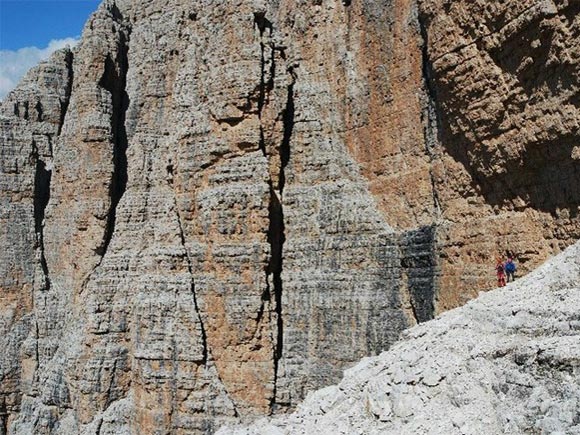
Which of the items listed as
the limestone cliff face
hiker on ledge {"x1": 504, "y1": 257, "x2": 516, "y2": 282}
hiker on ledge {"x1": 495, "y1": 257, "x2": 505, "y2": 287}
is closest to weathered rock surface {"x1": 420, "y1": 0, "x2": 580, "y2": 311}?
the limestone cliff face

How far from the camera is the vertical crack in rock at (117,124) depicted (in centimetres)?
2677

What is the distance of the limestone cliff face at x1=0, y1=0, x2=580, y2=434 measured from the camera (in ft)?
49.9

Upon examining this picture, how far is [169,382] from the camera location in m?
21.2

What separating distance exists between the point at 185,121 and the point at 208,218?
312cm

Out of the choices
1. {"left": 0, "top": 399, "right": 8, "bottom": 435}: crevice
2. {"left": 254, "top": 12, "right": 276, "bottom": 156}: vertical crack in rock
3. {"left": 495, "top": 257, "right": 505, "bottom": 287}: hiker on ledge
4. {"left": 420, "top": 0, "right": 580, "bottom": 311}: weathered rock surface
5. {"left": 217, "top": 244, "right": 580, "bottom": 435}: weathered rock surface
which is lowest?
{"left": 0, "top": 399, "right": 8, "bottom": 435}: crevice

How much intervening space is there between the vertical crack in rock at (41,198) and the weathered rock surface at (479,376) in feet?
61.0

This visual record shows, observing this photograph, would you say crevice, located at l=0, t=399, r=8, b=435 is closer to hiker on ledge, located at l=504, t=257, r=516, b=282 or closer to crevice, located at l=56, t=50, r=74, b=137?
crevice, located at l=56, t=50, r=74, b=137

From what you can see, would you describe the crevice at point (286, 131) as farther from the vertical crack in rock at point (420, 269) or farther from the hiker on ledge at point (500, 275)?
the hiker on ledge at point (500, 275)

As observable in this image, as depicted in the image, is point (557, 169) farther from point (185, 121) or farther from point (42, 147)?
point (42, 147)

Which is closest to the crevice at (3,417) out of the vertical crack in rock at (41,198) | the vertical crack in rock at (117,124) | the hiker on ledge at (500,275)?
the vertical crack in rock at (41,198)

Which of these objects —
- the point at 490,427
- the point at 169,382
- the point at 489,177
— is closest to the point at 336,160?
the point at 489,177

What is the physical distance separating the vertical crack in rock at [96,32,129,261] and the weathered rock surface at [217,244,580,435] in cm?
1613

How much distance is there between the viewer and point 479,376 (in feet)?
30.8

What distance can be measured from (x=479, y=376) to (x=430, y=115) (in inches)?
374
